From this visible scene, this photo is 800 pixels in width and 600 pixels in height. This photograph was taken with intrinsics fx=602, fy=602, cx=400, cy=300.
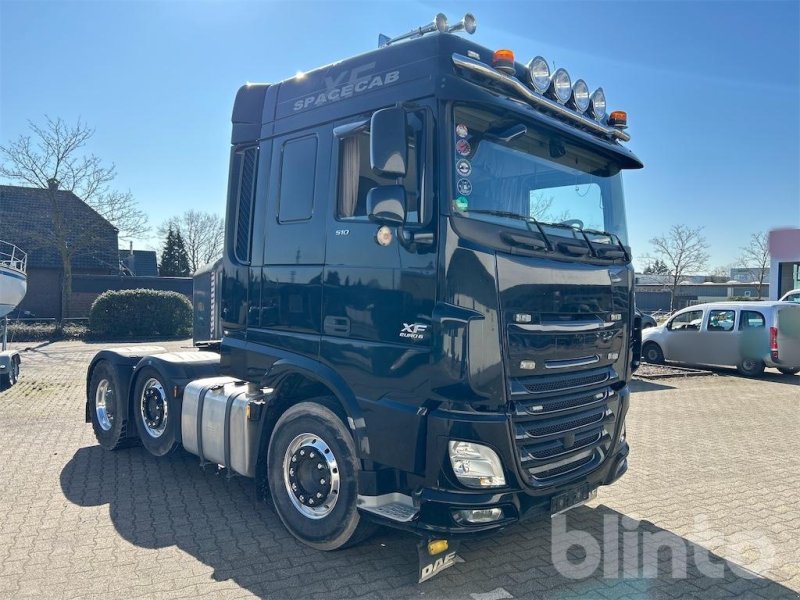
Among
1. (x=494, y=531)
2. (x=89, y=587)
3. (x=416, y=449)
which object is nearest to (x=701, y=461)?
(x=494, y=531)

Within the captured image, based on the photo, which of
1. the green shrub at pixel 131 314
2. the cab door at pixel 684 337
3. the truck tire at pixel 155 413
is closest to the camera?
the truck tire at pixel 155 413

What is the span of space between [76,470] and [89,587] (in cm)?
274

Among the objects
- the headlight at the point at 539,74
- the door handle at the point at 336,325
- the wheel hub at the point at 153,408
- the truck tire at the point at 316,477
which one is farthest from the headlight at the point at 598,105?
the wheel hub at the point at 153,408

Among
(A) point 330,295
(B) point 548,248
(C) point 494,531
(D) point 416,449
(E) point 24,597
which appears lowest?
(E) point 24,597

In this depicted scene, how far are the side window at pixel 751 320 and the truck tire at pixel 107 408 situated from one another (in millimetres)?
13530

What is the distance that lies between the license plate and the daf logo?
4.41ft

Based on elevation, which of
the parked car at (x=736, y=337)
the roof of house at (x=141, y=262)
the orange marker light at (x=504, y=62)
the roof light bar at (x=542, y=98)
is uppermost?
the roof of house at (x=141, y=262)

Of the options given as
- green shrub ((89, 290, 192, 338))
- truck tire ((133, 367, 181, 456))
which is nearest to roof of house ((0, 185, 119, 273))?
green shrub ((89, 290, 192, 338))

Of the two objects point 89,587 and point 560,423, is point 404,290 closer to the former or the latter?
point 560,423

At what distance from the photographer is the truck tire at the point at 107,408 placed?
21.0 feet

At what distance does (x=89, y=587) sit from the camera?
356 cm

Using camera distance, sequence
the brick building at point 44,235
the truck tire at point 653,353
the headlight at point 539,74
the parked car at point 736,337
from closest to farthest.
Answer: the headlight at point 539,74 < the parked car at point 736,337 < the truck tire at point 653,353 < the brick building at point 44,235

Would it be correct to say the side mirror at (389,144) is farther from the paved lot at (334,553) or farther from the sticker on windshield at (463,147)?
the paved lot at (334,553)

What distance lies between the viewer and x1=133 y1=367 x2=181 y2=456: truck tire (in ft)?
18.7
